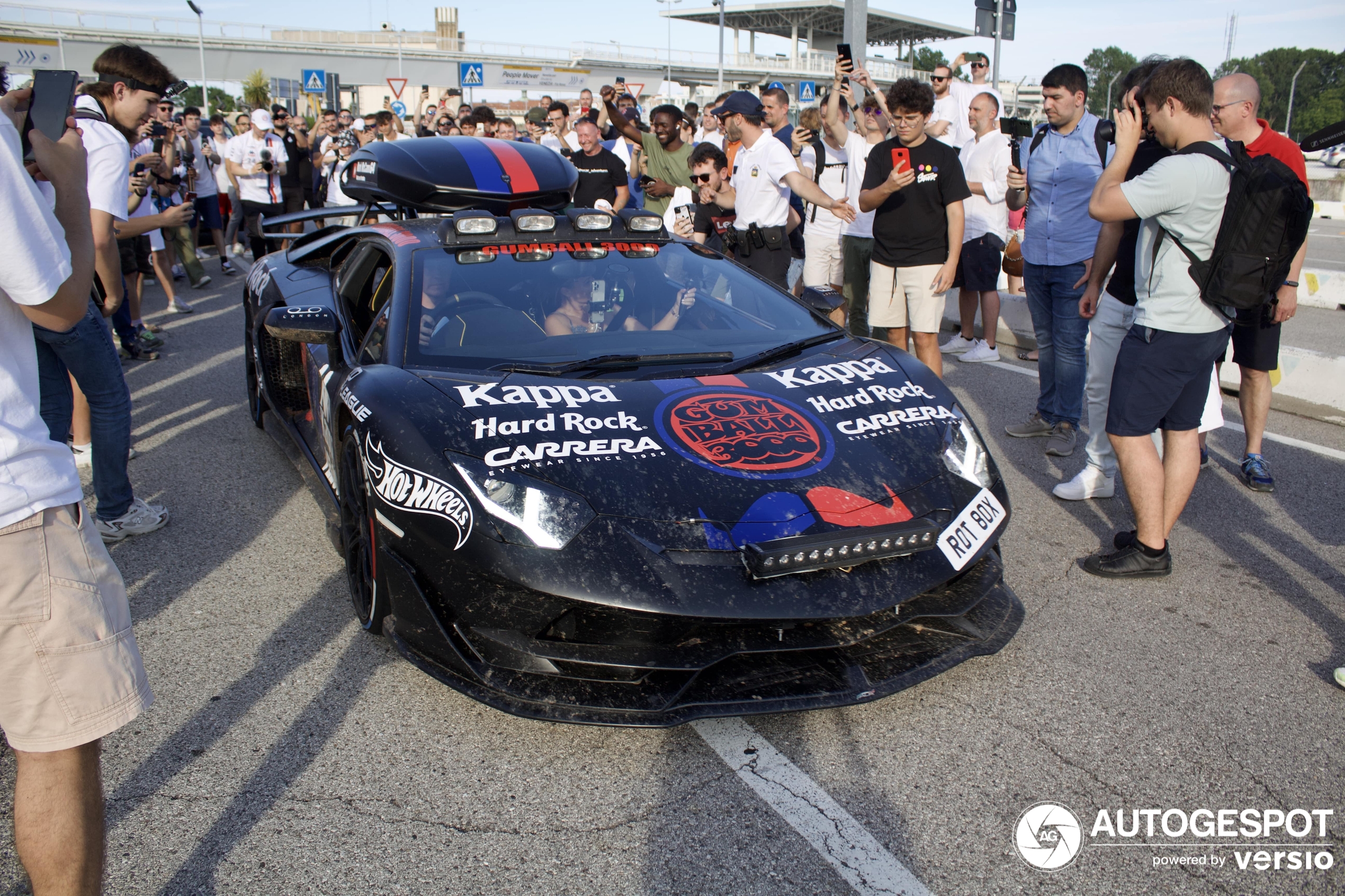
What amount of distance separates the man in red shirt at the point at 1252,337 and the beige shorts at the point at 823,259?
2705mm

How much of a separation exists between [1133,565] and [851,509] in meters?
1.56

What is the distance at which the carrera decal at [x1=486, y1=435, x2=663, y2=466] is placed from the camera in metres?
2.58

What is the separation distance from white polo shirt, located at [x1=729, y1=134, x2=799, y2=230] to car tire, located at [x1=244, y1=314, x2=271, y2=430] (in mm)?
3114

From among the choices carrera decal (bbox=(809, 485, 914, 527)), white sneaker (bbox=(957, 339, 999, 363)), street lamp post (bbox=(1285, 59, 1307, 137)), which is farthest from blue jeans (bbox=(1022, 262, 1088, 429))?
street lamp post (bbox=(1285, 59, 1307, 137))

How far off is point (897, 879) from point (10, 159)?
2.10 metres

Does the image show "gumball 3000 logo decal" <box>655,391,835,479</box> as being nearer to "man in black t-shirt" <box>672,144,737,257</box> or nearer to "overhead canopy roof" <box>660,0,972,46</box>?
"man in black t-shirt" <box>672,144,737,257</box>

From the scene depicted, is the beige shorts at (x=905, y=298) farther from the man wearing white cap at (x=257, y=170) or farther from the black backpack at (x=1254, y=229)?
the man wearing white cap at (x=257, y=170)

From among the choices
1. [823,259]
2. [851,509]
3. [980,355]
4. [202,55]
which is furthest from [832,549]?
[202,55]

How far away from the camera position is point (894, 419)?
9.77 ft

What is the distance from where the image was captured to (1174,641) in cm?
308

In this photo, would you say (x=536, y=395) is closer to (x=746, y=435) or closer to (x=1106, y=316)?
(x=746, y=435)

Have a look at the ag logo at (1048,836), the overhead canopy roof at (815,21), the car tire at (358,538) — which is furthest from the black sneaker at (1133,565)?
the overhead canopy roof at (815,21)

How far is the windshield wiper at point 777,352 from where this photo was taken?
10.6 feet

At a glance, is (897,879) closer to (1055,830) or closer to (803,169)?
(1055,830)
